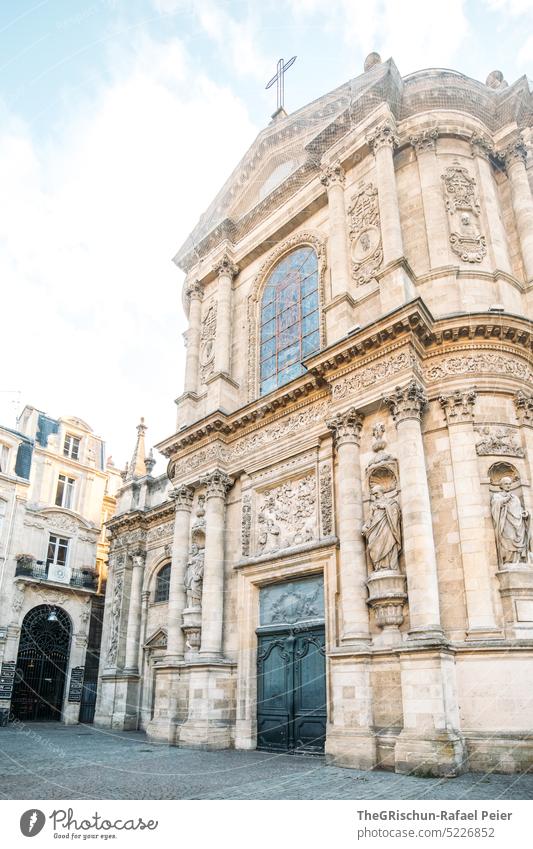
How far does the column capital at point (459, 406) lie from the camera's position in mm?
11711

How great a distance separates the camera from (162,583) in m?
22.6

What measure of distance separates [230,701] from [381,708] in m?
4.83

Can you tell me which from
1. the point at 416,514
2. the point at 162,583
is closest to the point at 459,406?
the point at 416,514

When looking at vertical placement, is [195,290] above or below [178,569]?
above

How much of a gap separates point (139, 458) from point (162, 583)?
6.22m

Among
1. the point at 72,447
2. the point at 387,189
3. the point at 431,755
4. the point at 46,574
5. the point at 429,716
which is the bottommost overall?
the point at 431,755

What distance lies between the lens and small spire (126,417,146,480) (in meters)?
25.8

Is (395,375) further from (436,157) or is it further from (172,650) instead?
(172,650)

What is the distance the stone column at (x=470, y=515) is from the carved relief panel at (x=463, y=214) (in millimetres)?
4207

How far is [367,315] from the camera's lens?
1419cm

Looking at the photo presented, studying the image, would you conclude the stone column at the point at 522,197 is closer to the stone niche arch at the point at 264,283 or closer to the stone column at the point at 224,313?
the stone niche arch at the point at 264,283

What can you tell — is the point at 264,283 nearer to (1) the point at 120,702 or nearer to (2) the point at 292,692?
(2) the point at 292,692

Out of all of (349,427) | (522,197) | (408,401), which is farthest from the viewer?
(522,197)

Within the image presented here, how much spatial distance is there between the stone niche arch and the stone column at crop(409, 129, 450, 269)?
3177 mm
